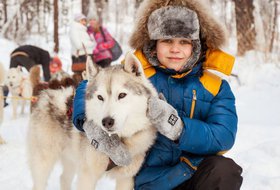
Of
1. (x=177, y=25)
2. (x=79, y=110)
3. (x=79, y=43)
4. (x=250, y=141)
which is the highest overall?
Answer: (x=177, y=25)

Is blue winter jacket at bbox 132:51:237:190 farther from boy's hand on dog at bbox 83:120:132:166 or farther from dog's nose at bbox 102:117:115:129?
dog's nose at bbox 102:117:115:129

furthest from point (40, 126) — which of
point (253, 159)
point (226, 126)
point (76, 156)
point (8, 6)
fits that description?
point (8, 6)

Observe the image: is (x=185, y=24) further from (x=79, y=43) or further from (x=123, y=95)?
(x=79, y=43)

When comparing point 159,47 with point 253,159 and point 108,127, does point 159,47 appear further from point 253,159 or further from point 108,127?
point 253,159

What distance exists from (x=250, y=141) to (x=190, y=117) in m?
2.23

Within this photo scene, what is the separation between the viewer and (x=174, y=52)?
2123 mm

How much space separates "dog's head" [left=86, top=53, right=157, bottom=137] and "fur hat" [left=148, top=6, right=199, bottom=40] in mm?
247

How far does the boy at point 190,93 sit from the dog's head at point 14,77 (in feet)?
20.0

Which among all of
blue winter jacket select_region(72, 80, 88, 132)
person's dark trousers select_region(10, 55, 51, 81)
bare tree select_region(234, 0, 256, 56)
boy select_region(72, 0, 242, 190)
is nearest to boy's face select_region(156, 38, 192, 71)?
boy select_region(72, 0, 242, 190)

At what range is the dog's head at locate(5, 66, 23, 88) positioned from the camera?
7723mm

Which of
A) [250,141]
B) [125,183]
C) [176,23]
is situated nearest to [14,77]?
[250,141]

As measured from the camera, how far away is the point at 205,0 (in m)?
2.22

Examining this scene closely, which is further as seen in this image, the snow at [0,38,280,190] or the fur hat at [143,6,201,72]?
the snow at [0,38,280,190]

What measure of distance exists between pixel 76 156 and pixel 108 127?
0.80 m
